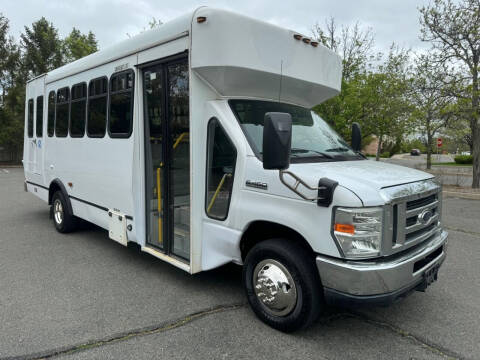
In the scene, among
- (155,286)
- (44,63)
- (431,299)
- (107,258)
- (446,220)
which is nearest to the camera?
(431,299)

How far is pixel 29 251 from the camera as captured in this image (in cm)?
558

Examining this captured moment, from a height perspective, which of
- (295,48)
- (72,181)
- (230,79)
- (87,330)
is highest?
(295,48)

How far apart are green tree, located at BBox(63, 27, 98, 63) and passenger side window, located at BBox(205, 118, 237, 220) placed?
24599 mm

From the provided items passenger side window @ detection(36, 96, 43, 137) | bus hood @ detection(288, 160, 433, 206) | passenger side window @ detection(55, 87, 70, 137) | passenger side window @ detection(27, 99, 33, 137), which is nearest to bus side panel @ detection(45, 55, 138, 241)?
passenger side window @ detection(55, 87, 70, 137)

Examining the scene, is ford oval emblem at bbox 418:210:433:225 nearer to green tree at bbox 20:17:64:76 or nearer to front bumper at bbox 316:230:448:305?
front bumper at bbox 316:230:448:305

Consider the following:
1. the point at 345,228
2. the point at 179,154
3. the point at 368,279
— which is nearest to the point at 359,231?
the point at 345,228

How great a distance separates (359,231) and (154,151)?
8.74ft

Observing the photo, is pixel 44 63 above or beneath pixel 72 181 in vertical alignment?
above

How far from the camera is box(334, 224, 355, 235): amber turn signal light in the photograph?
274cm

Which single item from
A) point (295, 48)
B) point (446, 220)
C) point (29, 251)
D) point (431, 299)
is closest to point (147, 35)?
point (295, 48)

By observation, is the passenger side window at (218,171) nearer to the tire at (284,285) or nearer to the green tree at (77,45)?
the tire at (284,285)

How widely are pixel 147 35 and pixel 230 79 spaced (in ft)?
4.47

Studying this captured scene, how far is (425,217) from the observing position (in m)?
3.25

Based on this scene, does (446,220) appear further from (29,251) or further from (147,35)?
(29,251)
